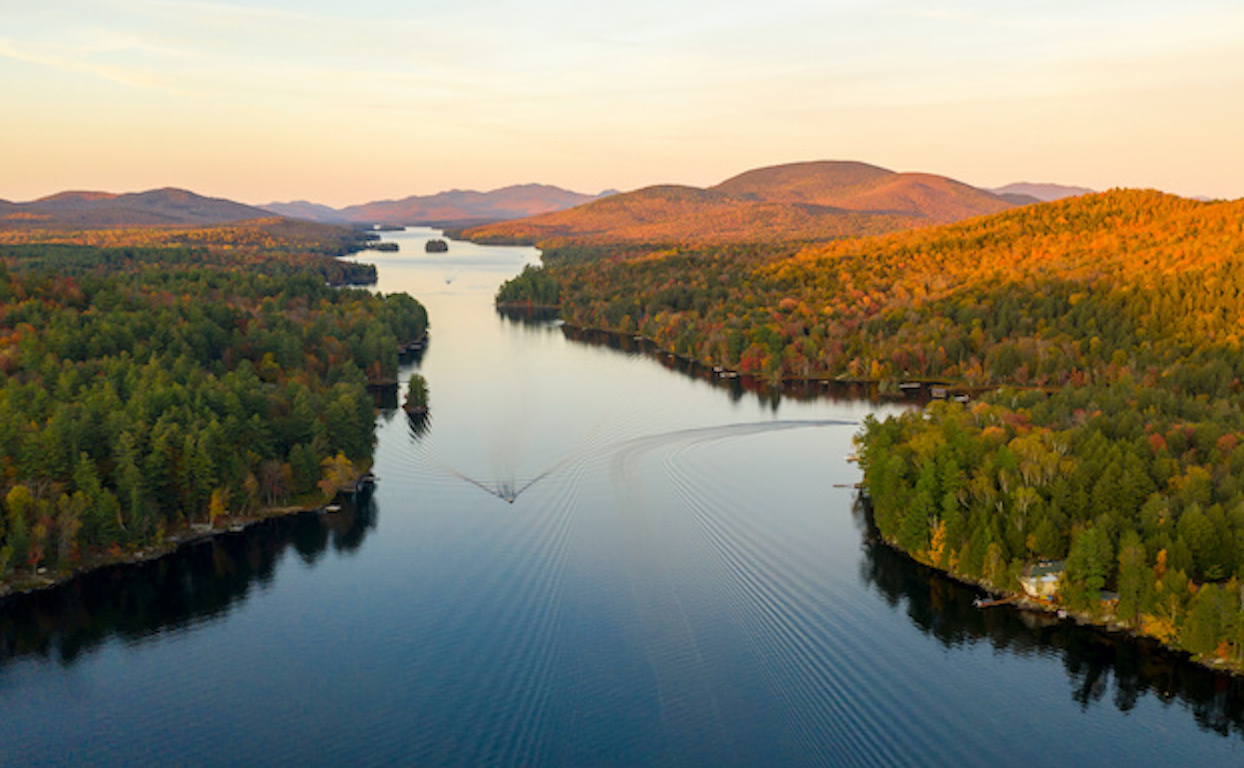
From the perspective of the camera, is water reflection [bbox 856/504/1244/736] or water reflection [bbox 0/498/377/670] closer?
water reflection [bbox 856/504/1244/736]

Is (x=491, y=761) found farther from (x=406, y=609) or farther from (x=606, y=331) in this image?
(x=606, y=331)

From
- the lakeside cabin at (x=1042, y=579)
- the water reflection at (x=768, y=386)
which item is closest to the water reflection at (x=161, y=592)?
the lakeside cabin at (x=1042, y=579)

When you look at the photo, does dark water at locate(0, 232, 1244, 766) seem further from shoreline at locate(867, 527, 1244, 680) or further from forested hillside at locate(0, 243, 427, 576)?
forested hillside at locate(0, 243, 427, 576)

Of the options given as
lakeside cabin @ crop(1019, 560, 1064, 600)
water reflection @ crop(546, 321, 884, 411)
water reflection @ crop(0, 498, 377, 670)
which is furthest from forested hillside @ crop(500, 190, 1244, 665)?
water reflection @ crop(0, 498, 377, 670)

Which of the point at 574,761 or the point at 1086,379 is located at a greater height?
the point at 1086,379

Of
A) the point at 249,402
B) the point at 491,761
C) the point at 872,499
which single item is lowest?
the point at 491,761

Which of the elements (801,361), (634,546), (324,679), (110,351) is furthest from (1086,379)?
(110,351)

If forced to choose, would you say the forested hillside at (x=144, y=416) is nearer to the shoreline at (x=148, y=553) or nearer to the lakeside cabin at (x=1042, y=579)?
the shoreline at (x=148, y=553)
